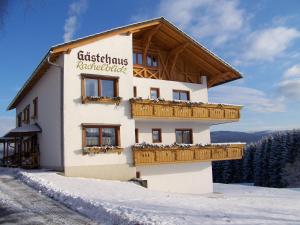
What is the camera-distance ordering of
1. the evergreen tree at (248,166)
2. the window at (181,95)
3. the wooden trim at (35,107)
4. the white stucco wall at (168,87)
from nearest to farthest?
the white stucco wall at (168,87) < the wooden trim at (35,107) < the window at (181,95) < the evergreen tree at (248,166)

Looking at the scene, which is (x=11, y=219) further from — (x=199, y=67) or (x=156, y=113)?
(x=199, y=67)

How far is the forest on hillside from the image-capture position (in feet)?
226

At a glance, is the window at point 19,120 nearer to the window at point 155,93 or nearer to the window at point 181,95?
the window at point 155,93

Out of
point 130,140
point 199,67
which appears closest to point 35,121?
point 130,140

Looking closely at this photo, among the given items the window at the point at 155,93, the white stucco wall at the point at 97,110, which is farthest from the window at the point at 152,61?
the white stucco wall at the point at 97,110

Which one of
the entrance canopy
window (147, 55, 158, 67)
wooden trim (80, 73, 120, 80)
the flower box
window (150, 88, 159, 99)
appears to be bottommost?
the flower box

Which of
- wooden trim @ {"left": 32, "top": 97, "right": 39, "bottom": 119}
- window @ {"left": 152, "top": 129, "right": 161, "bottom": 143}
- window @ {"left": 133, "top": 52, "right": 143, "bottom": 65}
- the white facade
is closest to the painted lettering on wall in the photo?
the white facade

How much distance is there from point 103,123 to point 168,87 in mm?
6710

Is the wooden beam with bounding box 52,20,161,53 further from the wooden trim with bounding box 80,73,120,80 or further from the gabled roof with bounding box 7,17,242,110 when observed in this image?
the wooden trim with bounding box 80,73,120,80

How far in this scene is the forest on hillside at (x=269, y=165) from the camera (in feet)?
226

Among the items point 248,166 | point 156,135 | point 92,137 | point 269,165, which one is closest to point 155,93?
point 156,135

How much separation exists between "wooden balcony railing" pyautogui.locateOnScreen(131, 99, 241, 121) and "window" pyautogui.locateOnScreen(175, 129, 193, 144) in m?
2.11

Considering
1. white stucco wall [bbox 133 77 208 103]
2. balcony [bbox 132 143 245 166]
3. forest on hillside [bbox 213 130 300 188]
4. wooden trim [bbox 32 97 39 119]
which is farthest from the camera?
forest on hillside [bbox 213 130 300 188]

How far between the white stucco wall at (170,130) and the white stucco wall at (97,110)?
94.4 inches
